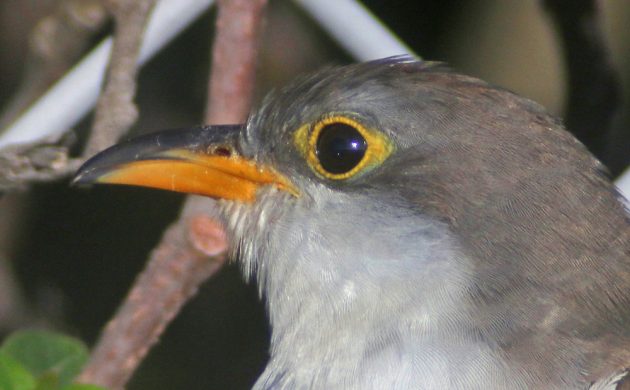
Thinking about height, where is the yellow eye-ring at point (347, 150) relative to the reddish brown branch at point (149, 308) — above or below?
above

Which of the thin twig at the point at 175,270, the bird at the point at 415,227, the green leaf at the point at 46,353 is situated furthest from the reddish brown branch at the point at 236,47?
the green leaf at the point at 46,353

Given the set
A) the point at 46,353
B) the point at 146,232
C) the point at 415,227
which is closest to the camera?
the point at 46,353

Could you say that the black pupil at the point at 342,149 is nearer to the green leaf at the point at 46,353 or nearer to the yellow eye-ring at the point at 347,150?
the yellow eye-ring at the point at 347,150

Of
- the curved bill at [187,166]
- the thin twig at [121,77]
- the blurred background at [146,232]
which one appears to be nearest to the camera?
the curved bill at [187,166]

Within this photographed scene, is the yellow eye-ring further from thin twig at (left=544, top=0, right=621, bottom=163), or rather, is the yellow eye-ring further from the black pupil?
thin twig at (left=544, top=0, right=621, bottom=163)

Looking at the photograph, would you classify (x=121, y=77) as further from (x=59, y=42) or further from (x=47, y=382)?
(x=59, y=42)

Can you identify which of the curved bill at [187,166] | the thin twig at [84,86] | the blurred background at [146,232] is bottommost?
the blurred background at [146,232]

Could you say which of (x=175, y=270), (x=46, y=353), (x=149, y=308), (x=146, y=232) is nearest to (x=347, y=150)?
(x=175, y=270)
